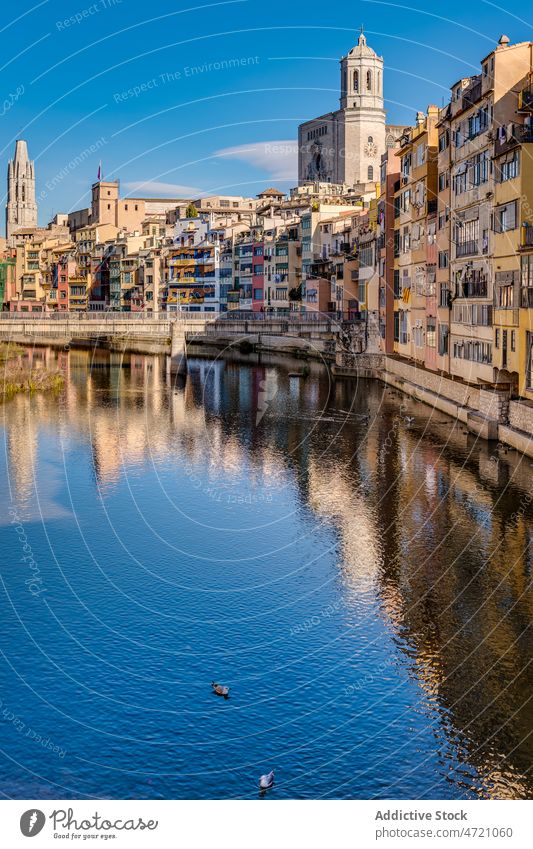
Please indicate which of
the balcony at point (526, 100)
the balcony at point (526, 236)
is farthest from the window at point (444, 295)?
the balcony at point (526, 236)

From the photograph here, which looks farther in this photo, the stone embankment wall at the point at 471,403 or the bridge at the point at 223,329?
the bridge at the point at 223,329

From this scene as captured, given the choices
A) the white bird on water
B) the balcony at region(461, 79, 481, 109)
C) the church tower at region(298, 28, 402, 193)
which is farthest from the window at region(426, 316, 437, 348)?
the church tower at region(298, 28, 402, 193)

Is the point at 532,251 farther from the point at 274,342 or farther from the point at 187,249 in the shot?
the point at 187,249

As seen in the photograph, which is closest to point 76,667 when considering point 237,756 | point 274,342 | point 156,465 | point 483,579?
point 237,756

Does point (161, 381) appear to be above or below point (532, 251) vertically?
below

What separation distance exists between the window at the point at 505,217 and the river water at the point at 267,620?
10510mm

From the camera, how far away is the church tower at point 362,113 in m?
180

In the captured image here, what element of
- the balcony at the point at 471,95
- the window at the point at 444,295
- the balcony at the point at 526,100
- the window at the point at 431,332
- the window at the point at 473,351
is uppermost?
the balcony at the point at 471,95

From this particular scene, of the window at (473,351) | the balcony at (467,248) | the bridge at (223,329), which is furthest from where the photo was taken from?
the bridge at (223,329)

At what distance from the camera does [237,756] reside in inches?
830

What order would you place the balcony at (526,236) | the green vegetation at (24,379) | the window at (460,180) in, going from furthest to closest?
the green vegetation at (24,379), the window at (460,180), the balcony at (526,236)

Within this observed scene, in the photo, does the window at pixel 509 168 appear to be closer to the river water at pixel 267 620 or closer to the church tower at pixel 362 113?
the river water at pixel 267 620

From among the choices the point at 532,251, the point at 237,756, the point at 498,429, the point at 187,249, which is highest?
the point at 187,249
